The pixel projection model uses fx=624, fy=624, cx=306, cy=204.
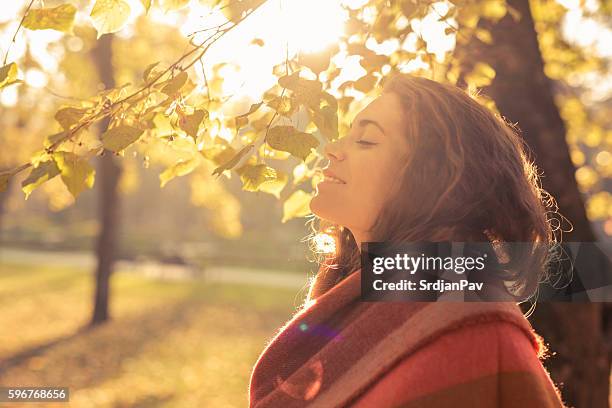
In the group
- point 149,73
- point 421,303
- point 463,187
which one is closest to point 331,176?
point 463,187

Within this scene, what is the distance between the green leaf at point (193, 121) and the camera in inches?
82.0

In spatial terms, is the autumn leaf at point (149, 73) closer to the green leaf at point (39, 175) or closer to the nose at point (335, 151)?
the green leaf at point (39, 175)

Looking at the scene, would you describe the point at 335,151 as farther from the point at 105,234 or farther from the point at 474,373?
the point at 105,234

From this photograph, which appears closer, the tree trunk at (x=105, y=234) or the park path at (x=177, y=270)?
the tree trunk at (x=105, y=234)

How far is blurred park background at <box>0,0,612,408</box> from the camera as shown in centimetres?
216

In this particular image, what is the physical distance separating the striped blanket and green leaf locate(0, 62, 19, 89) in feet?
4.24

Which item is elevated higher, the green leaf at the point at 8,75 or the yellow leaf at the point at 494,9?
the yellow leaf at the point at 494,9

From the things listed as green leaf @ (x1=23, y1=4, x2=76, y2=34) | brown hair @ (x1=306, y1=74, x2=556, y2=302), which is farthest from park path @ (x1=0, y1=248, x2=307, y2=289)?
green leaf @ (x1=23, y1=4, x2=76, y2=34)

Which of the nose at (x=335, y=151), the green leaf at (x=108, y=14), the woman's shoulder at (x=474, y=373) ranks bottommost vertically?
the woman's shoulder at (x=474, y=373)

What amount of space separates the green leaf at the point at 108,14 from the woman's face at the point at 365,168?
813mm

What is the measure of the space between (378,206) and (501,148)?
45 centimetres

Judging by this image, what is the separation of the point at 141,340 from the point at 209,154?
959cm

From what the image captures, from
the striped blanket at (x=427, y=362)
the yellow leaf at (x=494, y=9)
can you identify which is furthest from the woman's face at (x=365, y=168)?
the yellow leaf at (x=494, y=9)

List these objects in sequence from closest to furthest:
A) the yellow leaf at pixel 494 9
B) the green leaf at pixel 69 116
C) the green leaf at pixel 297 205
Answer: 1. the green leaf at pixel 69 116
2. the green leaf at pixel 297 205
3. the yellow leaf at pixel 494 9
